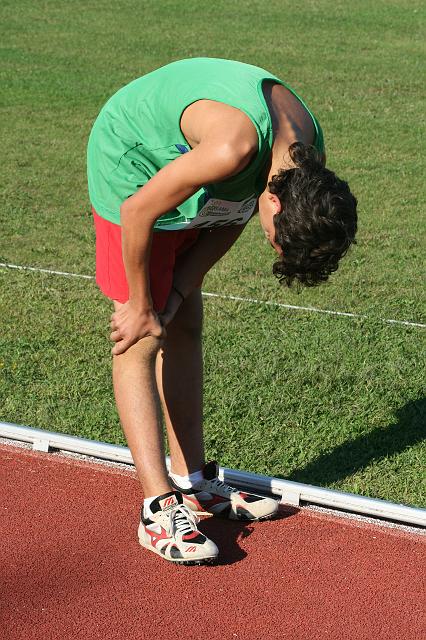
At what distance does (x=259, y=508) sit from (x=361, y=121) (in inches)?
331

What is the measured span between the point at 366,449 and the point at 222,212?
1645mm

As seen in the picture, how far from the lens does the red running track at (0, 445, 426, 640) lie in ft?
11.6

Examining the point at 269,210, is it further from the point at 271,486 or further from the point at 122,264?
the point at 271,486

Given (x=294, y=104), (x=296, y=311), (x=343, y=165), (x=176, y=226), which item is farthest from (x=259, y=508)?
(x=343, y=165)

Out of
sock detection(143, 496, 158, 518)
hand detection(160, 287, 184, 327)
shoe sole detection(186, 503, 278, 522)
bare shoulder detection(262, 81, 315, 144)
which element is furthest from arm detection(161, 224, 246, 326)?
shoe sole detection(186, 503, 278, 522)

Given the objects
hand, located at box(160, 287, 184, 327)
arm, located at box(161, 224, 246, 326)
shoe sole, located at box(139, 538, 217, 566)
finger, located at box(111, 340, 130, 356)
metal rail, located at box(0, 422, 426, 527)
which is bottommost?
metal rail, located at box(0, 422, 426, 527)

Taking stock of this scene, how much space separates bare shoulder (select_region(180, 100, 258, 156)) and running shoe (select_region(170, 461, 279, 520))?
58.7 inches

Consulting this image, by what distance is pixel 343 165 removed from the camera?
1009 cm

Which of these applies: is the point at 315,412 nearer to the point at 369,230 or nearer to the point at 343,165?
the point at 369,230

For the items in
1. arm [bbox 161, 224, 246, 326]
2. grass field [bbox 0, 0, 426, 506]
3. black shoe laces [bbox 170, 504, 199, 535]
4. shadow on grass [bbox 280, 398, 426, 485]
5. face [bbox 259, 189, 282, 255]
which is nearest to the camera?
face [bbox 259, 189, 282, 255]

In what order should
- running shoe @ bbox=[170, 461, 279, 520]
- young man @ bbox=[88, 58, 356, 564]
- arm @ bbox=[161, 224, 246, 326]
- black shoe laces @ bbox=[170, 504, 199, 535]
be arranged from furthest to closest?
1. running shoe @ bbox=[170, 461, 279, 520]
2. arm @ bbox=[161, 224, 246, 326]
3. black shoe laces @ bbox=[170, 504, 199, 535]
4. young man @ bbox=[88, 58, 356, 564]

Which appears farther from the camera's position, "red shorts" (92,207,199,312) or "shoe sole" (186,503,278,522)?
"shoe sole" (186,503,278,522)

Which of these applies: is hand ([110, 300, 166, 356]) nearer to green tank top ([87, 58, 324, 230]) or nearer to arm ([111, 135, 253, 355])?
arm ([111, 135, 253, 355])

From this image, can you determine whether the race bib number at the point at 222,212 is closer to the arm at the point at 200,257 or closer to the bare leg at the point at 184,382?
the arm at the point at 200,257
